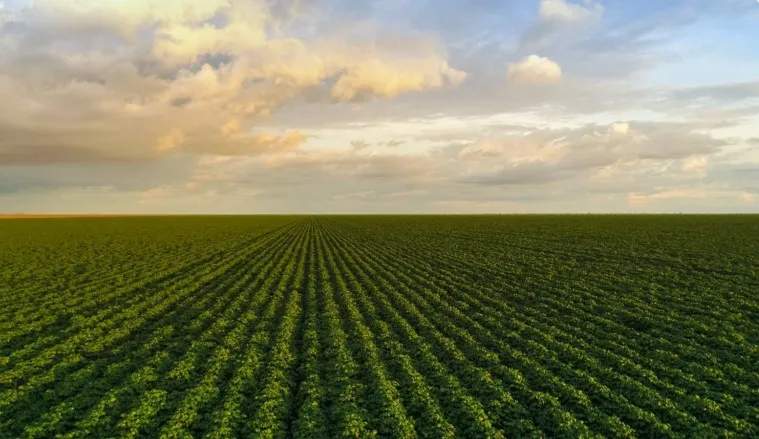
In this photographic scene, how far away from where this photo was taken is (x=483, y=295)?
24.3 metres

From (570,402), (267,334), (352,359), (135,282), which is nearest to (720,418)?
(570,402)

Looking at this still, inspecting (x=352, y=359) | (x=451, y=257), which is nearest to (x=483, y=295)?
(x=352, y=359)

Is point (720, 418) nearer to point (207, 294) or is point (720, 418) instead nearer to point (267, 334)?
point (267, 334)

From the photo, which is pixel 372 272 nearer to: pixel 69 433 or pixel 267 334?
pixel 267 334

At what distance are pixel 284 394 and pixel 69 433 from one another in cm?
449

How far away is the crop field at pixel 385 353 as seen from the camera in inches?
425

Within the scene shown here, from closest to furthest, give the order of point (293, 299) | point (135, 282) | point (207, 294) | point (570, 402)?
point (570, 402) → point (293, 299) → point (207, 294) → point (135, 282)

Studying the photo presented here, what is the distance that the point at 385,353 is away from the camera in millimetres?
15438

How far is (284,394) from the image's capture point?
1227cm

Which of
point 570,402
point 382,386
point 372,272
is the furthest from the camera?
point 372,272

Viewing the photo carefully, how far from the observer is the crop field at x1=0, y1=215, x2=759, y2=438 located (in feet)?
35.4

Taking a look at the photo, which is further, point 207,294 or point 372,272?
point 372,272

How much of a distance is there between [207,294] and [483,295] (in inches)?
538

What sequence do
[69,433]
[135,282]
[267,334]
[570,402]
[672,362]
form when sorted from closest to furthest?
[69,433] → [570,402] → [672,362] → [267,334] → [135,282]
